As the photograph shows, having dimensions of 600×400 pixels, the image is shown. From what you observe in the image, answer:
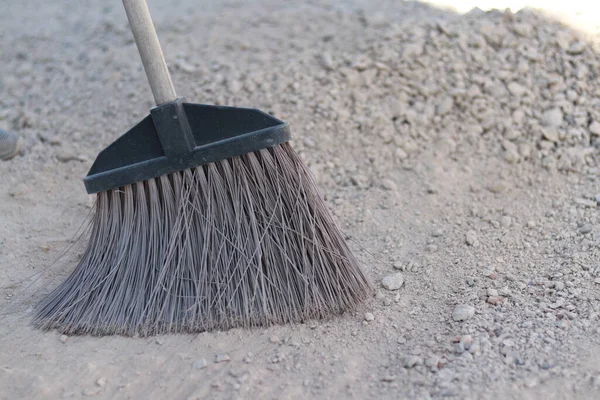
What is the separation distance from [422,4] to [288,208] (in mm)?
2076

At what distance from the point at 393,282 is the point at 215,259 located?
0.58 metres

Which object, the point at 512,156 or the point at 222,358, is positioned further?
the point at 512,156

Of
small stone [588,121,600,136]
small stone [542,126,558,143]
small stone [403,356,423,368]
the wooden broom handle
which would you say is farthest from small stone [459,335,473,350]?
small stone [588,121,600,136]

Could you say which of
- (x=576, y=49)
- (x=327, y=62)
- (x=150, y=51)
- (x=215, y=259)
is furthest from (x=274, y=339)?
(x=576, y=49)

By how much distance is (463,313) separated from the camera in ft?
6.42

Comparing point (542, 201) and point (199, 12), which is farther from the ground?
point (199, 12)

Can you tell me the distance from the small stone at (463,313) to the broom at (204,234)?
0.28 m

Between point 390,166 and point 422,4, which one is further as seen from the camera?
point 422,4

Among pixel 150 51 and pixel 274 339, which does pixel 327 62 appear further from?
pixel 274 339

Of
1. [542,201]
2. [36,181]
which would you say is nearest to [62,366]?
[36,181]

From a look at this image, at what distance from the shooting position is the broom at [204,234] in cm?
198

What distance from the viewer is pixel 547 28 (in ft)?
10.6

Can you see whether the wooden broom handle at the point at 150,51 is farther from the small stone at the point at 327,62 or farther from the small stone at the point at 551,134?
the small stone at the point at 551,134

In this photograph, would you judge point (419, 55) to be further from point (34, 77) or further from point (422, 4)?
point (34, 77)
